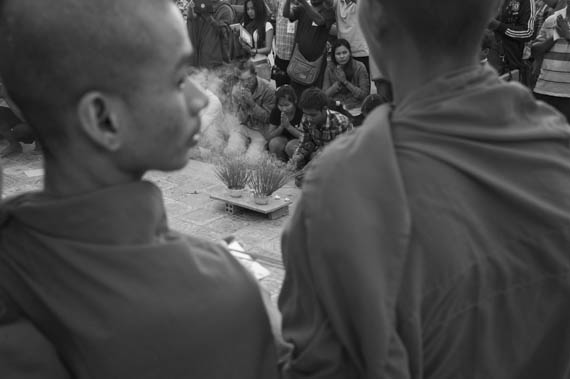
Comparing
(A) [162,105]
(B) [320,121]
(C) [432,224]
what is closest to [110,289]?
(A) [162,105]

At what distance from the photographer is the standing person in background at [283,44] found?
7.93 metres

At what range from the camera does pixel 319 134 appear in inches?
245

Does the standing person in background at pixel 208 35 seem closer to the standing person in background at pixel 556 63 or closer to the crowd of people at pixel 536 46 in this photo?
the crowd of people at pixel 536 46

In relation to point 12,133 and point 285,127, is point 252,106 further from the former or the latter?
point 12,133

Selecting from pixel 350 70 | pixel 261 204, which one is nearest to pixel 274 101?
pixel 350 70

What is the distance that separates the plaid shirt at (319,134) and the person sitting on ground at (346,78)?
86cm

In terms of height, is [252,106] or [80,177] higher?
[80,177]

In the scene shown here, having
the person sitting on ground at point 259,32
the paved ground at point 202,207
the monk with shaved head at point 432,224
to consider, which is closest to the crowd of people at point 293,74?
the paved ground at point 202,207

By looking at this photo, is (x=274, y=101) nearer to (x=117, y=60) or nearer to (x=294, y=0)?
(x=294, y=0)

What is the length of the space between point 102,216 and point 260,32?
9.11m

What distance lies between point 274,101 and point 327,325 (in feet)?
22.1

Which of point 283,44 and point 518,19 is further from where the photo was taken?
point 283,44

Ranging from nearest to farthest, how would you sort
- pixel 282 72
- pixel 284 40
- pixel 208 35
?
pixel 284 40
pixel 282 72
pixel 208 35

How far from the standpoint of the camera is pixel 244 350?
47.2 inches
